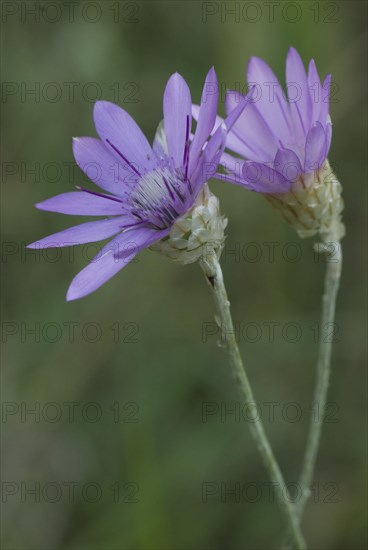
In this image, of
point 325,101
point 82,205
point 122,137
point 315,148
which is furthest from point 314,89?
point 82,205

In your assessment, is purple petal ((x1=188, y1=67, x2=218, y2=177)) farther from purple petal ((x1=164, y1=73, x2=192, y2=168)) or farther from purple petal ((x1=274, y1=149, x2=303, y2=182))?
purple petal ((x1=274, y1=149, x2=303, y2=182))

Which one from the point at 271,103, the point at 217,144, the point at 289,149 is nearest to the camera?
the point at 217,144

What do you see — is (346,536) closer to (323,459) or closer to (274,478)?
A: (323,459)

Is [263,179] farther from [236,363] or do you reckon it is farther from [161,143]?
[236,363]

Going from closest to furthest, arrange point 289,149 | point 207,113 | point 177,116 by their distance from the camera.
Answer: point 207,113 → point 177,116 → point 289,149

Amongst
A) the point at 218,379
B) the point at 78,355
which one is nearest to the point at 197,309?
the point at 218,379

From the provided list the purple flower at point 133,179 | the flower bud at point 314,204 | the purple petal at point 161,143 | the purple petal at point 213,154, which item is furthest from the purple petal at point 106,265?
the flower bud at point 314,204
